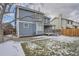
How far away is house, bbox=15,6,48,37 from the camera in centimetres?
193

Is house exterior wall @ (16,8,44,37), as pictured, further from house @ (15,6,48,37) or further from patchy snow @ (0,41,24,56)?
patchy snow @ (0,41,24,56)

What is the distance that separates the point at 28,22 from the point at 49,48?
0.34m

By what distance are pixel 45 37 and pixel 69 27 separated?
27 centimetres

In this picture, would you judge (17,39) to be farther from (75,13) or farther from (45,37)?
(75,13)

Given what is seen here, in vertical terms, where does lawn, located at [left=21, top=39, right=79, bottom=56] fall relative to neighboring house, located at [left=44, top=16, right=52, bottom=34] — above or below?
below

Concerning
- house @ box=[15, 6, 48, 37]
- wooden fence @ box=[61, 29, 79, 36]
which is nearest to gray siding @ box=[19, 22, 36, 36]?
house @ box=[15, 6, 48, 37]

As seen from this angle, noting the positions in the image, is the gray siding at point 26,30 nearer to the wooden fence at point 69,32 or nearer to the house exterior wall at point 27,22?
the house exterior wall at point 27,22

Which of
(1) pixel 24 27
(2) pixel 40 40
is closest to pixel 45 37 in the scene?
(2) pixel 40 40

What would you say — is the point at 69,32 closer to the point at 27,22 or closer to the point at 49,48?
the point at 49,48

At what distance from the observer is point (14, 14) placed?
1.95m

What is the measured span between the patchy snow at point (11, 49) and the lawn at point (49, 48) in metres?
0.05

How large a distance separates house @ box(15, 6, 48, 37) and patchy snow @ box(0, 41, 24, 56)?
0.37 feet

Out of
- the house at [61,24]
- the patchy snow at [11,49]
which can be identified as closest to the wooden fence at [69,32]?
the house at [61,24]

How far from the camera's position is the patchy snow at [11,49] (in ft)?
6.31
